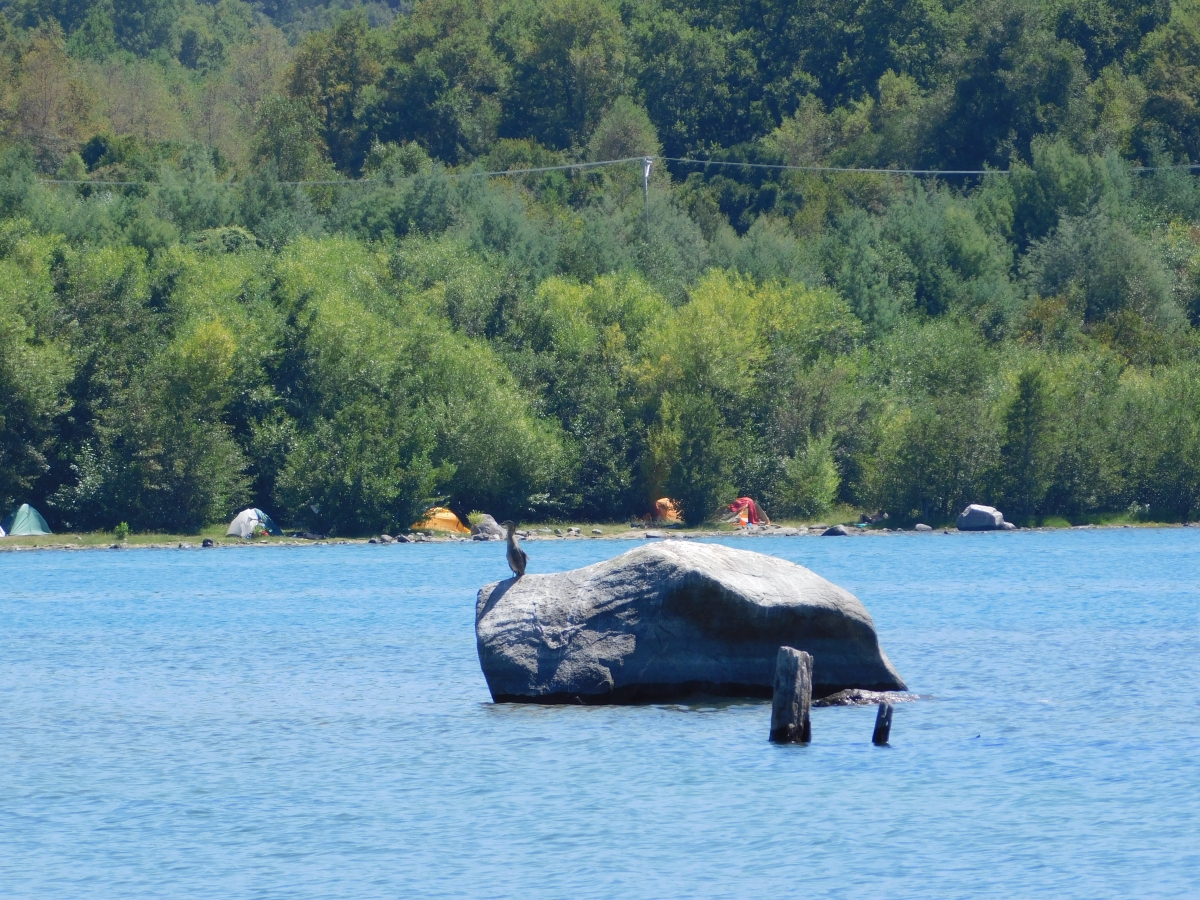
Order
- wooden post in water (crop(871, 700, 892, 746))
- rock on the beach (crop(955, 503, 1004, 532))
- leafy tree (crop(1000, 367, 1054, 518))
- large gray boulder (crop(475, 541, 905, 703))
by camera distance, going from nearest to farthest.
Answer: wooden post in water (crop(871, 700, 892, 746)) < large gray boulder (crop(475, 541, 905, 703)) < rock on the beach (crop(955, 503, 1004, 532)) < leafy tree (crop(1000, 367, 1054, 518))

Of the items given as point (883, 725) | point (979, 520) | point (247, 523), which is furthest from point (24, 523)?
point (883, 725)

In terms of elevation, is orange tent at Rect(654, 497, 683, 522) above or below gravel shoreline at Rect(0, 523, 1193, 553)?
above

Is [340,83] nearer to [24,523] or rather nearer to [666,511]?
[666,511]

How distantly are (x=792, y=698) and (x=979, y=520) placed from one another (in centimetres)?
5469

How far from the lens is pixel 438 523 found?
75.1m

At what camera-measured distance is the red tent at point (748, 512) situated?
7725 cm

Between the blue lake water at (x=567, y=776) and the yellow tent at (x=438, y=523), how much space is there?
36.0 metres

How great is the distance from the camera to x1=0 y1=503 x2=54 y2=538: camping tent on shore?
230 ft

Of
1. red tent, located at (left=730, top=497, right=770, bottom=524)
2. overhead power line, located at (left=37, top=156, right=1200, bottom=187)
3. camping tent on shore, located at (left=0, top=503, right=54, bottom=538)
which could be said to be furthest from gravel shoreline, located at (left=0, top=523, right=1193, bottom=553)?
overhead power line, located at (left=37, top=156, right=1200, bottom=187)

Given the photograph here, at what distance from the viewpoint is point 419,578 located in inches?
2121

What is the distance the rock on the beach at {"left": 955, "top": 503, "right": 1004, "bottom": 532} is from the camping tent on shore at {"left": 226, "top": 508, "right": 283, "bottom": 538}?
93.3ft

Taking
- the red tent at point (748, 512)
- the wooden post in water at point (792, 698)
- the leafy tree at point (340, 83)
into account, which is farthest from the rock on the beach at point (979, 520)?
the wooden post in water at point (792, 698)

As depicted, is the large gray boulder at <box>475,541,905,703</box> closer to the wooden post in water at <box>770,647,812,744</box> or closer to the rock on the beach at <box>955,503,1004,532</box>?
A: the wooden post in water at <box>770,647,812,744</box>

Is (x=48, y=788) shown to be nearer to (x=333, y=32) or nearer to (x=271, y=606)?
(x=271, y=606)
